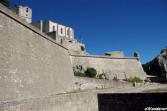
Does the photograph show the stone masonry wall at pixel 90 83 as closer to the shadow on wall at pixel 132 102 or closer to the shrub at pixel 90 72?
the shrub at pixel 90 72

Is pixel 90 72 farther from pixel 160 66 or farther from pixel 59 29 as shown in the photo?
pixel 59 29

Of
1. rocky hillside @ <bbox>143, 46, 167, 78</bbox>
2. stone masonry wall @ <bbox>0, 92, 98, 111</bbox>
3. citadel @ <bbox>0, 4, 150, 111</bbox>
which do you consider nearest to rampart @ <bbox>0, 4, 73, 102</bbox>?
citadel @ <bbox>0, 4, 150, 111</bbox>

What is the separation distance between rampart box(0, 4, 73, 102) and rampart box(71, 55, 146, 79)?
11.1 metres

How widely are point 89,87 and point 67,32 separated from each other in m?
29.4

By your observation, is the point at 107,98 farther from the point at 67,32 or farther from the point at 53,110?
the point at 67,32

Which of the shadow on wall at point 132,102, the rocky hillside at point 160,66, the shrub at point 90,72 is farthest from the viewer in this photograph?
the rocky hillside at point 160,66

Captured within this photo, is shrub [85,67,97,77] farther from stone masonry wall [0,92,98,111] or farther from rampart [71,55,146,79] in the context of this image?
stone masonry wall [0,92,98,111]

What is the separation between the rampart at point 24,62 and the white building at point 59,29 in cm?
2524

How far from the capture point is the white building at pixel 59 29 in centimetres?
3975

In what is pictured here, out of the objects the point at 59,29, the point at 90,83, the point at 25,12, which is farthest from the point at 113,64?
the point at 25,12

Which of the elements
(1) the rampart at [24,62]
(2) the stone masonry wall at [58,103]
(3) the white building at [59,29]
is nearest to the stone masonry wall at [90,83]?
(1) the rampart at [24,62]

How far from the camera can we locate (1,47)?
25.0ft

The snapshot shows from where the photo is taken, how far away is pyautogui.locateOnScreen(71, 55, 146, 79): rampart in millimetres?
24763

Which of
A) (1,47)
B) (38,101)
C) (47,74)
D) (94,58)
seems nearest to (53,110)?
(38,101)
